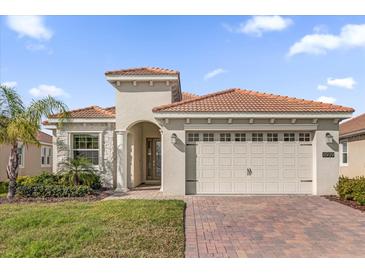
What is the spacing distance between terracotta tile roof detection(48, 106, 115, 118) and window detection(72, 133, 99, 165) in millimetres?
1013

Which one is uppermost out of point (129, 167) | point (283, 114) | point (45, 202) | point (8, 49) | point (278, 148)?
point (8, 49)

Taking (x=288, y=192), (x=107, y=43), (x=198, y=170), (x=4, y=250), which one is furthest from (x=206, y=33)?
(x=4, y=250)

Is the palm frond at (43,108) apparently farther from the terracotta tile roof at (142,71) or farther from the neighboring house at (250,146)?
the neighboring house at (250,146)

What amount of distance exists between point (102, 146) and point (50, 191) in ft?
11.4

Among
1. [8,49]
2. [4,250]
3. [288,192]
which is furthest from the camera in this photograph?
[288,192]

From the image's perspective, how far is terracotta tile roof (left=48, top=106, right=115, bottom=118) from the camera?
15.0m

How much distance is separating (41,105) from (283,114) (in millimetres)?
10378

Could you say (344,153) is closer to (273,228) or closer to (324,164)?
(324,164)

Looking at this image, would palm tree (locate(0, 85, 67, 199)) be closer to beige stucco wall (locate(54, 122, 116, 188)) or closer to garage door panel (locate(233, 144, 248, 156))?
beige stucco wall (locate(54, 122, 116, 188))

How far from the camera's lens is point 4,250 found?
6.09 m

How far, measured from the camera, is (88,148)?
15.2m

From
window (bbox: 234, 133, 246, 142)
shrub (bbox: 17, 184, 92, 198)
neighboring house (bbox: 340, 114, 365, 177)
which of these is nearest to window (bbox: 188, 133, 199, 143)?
window (bbox: 234, 133, 246, 142)

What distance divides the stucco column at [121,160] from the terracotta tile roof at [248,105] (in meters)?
3.17
